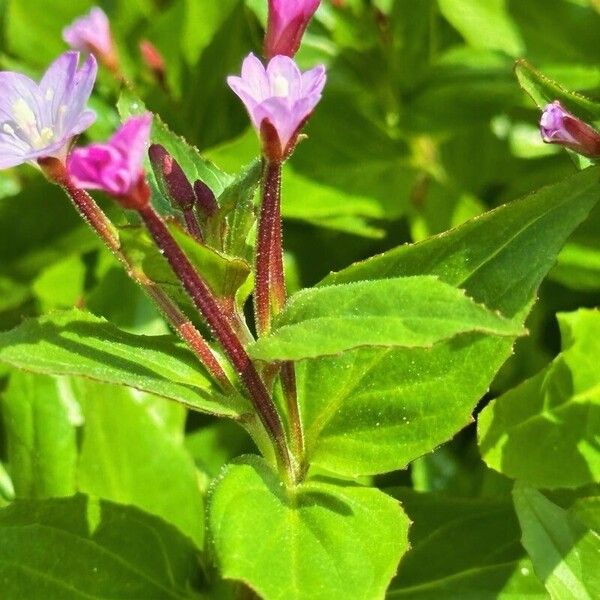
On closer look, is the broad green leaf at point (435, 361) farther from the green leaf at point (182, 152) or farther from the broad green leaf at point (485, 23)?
the broad green leaf at point (485, 23)

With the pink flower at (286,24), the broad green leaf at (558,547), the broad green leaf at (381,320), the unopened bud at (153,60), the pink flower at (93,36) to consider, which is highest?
the pink flower at (286,24)

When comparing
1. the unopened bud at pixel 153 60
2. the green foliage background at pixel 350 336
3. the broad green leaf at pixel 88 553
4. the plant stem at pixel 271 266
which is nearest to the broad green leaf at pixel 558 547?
the green foliage background at pixel 350 336

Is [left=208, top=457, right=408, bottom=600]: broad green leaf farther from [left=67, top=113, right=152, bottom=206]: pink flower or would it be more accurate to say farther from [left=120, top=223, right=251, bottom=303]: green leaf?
[left=67, top=113, right=152, bottom=206]: pink flower

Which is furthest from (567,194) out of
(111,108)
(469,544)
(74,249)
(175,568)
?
(111,108)

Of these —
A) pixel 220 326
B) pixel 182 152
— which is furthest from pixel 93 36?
pixel 220 326

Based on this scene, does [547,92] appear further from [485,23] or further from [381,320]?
[485,23]

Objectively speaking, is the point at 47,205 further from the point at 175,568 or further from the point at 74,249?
the point at 175,568
